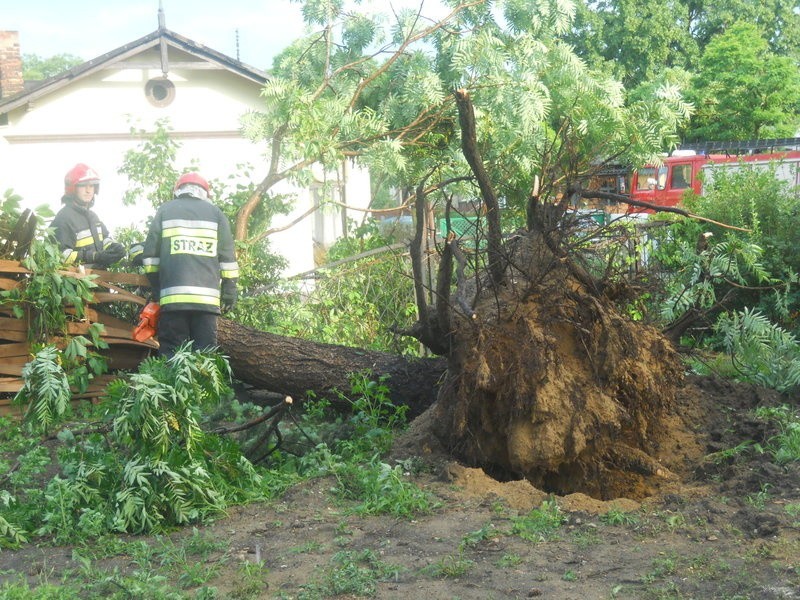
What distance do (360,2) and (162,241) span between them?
18.4 feet

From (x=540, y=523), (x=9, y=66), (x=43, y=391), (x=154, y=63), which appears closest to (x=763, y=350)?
(x=540, y=523)

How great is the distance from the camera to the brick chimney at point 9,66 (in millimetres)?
24016

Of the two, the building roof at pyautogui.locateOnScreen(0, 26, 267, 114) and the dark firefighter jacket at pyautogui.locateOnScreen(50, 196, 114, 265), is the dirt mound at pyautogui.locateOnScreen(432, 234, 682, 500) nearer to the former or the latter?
the dark firefighter jacket at pyautogui.locateOnScreen(50, 196, 114, 265)

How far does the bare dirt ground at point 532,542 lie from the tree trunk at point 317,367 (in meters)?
1.48

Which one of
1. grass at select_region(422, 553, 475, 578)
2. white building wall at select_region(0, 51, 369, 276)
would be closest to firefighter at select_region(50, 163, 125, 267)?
grass at select_region(422, 553, 475, 578)

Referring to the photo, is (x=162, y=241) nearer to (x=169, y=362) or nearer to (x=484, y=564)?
(x=169, y=362)

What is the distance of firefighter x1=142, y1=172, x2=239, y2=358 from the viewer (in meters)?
7.79

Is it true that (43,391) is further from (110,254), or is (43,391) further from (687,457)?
(687,457)

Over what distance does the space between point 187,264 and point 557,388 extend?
362 cm

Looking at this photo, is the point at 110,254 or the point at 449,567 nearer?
the point at 449,567

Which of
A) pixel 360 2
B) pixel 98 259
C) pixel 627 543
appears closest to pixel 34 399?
pixel 98 259

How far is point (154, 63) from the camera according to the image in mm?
18828

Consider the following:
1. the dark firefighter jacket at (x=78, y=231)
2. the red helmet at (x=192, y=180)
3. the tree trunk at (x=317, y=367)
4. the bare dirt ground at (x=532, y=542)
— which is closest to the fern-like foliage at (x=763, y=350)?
the bare dirt ground at (x=532, y=542)

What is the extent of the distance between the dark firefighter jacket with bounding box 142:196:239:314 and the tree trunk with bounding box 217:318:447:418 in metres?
0.40
